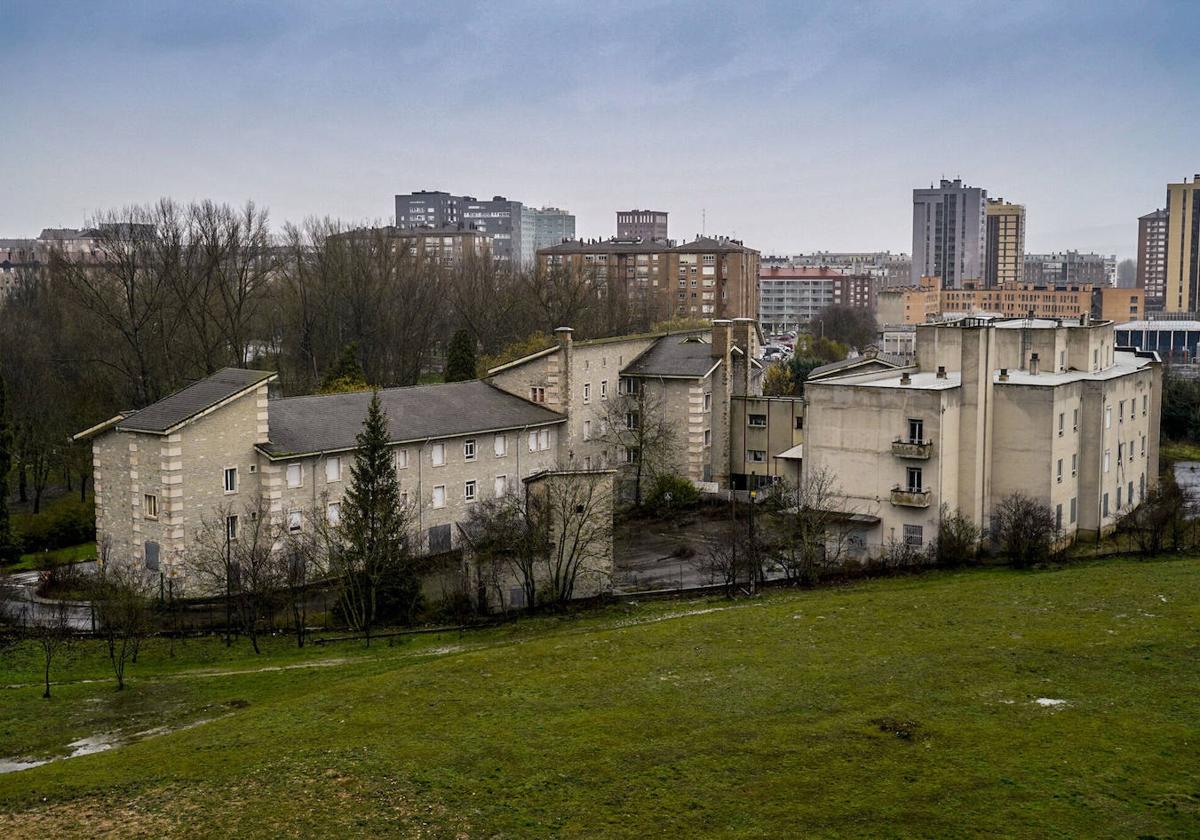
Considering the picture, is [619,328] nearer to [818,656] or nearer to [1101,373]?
[1101,373]

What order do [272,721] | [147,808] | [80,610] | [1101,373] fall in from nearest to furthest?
1. [147,808]
2. [272,721]
3. [80,610]
4. [1101,373]

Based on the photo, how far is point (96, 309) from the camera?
61.5 m

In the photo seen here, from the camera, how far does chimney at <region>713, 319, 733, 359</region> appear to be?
55781 mm

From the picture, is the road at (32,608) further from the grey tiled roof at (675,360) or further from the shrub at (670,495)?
the grey tiled roof at (675,360)

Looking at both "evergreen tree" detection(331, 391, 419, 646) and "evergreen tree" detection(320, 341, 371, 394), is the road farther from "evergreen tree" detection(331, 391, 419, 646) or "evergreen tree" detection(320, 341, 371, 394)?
"evergreen tree" detection(320, 341, 371, 394)

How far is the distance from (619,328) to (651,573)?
5284cm

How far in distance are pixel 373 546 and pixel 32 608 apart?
1125 centimetres

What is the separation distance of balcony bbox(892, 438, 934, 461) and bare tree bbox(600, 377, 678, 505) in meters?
15.0

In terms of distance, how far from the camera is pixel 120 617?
3030 cm

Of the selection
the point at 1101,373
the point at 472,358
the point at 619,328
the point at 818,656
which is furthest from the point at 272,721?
the point at 619,328

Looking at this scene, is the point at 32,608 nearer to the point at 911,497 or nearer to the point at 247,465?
the point at 247,465

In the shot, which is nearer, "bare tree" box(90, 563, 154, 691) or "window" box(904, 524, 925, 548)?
"bare tree" box(90, 563, 154, 691)

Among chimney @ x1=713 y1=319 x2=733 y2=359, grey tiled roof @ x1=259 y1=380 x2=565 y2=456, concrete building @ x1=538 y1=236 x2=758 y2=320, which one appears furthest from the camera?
concrete building @ x1=538 y1=236 x2=758 y2=320

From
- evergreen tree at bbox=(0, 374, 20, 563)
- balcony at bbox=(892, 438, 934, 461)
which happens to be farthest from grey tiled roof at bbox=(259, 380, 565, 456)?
balcony at bbox=(892, 438, 934, 461)
